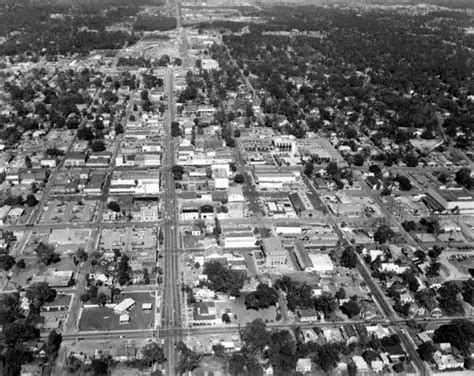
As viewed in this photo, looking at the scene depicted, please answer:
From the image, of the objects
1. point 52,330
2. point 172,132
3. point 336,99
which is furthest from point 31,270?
point 336,99

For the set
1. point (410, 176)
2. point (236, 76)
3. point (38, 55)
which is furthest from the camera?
point (38, 55)

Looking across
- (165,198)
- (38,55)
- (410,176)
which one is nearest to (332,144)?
(410,176)

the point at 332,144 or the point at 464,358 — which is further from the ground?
the point at 464,358

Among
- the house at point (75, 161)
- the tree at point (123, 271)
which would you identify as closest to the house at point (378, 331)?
the tree at point (123, 271)

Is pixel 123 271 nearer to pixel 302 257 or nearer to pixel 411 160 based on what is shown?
pixel 302 257

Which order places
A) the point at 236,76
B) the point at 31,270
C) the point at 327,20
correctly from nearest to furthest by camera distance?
the point at 31,270
the point at 236,76
the point at 327,20

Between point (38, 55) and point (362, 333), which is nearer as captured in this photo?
point (362, 333)

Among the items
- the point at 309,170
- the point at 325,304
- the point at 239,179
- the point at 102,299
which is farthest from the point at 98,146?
the point at 325,304

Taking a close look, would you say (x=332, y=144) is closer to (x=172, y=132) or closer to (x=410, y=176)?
(x=410, y=176)
